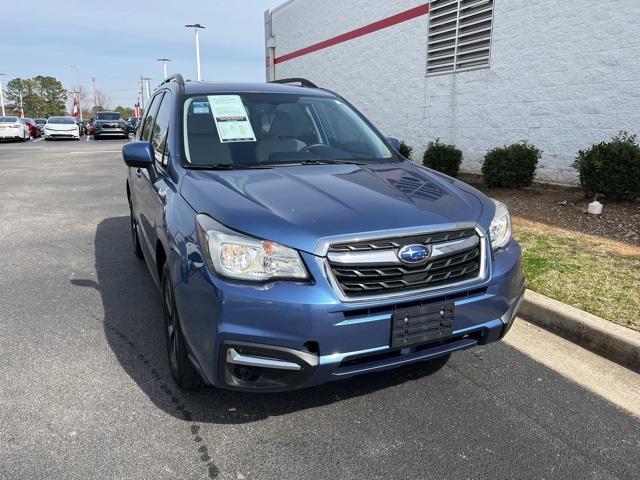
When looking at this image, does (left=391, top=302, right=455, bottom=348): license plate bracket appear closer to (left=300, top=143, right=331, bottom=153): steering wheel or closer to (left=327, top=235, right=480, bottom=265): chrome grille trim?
(left=327, top=235, right=480, bottom=265): chrome grille trim


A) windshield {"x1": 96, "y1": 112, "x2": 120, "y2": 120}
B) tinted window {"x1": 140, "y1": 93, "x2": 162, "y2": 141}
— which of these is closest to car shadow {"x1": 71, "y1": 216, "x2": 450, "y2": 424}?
tinted window {"x1": 140, "y1": 93, "x2": 162, "y2": 141}

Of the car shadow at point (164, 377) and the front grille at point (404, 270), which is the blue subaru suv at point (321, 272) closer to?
the front grille at point (404, 270)

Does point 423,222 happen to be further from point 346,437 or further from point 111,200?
point 111,200

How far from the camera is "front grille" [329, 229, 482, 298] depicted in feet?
7.54

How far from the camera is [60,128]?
32031mm

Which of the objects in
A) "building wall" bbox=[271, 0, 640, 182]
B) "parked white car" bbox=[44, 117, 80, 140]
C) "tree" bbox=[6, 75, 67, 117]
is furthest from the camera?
"tree" bbox=[6, 75, 67, 117]

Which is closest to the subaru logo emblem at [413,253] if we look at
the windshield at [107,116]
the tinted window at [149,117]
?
the tinted window at [149,117]

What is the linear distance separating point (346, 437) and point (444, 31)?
34.7 feet

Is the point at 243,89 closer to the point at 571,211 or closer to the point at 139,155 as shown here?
the point at 139,155

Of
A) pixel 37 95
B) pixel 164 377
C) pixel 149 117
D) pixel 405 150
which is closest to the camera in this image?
pixel 164 377

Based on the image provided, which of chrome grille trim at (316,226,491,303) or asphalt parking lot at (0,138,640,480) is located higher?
chrome grille trim at (316,226,491,303)

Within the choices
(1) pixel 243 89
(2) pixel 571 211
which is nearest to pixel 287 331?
(1) pixel 243 89

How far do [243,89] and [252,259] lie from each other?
2.09 metres

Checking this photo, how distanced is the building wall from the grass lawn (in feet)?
9.80
